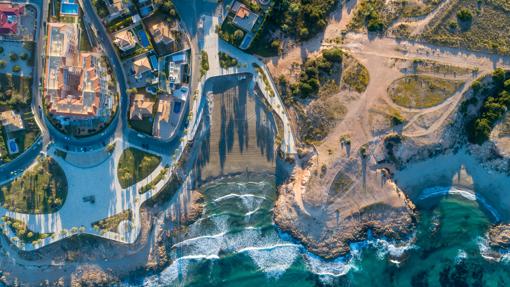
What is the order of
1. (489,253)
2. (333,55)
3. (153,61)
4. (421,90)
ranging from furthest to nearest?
(489,253) < (153,61) < (333,55) < (421,90)

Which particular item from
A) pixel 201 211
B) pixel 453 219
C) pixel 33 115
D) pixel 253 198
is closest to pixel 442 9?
pixel 453 219

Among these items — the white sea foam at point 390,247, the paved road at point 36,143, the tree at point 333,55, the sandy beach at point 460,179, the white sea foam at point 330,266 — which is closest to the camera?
the tree at point 333,55

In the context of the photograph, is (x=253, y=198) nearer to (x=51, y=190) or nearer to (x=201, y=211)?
(x=201, y=211)

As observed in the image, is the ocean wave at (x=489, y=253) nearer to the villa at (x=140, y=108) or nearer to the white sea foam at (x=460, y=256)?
the white sea foam at (x=460, y=256)

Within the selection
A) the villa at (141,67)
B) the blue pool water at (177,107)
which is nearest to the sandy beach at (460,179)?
the blue pool water at (177,107)

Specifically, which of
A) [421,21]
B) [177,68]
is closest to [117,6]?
[177,68]

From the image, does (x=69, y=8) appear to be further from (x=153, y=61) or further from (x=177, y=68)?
(x=177, y=68)

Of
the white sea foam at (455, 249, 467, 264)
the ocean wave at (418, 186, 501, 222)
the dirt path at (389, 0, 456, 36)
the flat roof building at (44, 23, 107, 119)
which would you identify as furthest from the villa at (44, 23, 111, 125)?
the white sea foam at (455, 249, 467, 264)
